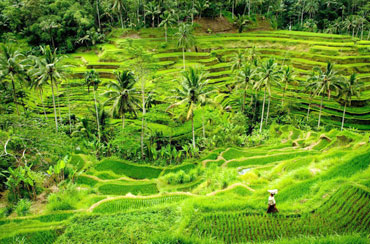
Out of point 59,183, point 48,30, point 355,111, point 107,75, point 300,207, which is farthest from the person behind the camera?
point 48,30

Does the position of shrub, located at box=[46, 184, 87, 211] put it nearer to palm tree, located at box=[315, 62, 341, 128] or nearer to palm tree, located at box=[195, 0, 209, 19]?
palm tree, located at box=[315, 62, 341, 128]

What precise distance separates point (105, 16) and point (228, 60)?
3195cm

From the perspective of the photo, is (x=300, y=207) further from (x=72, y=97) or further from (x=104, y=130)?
(x=72, y=97)

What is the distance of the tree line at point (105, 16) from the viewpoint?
4597cm

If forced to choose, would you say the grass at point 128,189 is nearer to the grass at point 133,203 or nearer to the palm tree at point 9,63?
the grass at point 133,203

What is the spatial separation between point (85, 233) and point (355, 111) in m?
33.2

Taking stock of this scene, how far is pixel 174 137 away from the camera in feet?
76.7

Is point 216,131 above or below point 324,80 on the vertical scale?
below

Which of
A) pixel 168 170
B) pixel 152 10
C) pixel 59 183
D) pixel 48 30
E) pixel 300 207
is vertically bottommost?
pixel 168 170

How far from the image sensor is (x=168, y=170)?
17625mm

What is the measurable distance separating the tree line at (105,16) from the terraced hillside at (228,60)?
14.1 feet

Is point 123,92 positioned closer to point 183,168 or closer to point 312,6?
point 183,168

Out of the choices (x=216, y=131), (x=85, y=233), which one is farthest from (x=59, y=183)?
(x=216, y=131)

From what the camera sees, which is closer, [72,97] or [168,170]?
[168,170]
